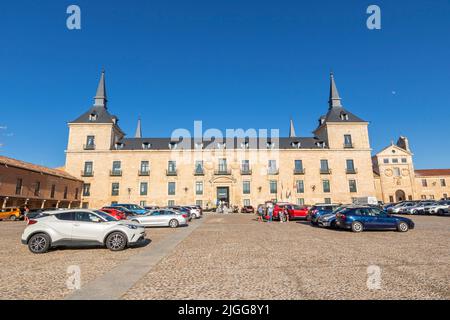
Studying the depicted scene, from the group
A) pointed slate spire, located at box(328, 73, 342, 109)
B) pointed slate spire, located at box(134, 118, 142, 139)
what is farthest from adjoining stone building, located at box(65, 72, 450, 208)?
pointed slate spire, located at box(134, 118, 142, 139)

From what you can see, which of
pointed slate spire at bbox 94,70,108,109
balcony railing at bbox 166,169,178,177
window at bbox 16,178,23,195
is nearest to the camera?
window at bbox 16,178,23,195

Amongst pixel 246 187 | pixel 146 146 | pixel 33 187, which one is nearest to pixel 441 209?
pixel 246 187

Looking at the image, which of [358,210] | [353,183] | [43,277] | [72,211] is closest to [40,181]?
[72,211]

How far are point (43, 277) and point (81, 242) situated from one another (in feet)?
11.6

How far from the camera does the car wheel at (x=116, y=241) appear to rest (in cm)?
887

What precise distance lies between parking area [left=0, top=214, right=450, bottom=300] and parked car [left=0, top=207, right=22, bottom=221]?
2074 centimetres

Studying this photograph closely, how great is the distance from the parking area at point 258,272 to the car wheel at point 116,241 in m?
0.24

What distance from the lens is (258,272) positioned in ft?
19.1

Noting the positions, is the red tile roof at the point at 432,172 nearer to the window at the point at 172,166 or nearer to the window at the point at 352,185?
the window at the point at 352,185

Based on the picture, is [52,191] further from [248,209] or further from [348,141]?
[348,141]

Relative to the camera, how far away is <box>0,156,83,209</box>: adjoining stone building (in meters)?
26.9

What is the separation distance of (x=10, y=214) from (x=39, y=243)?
2204 cm

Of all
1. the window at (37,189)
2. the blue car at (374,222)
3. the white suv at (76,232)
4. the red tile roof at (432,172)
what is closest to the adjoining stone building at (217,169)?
the window at (37,189)

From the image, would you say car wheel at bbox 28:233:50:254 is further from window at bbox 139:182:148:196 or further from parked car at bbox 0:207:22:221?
window at bbox 139:182:148:196
